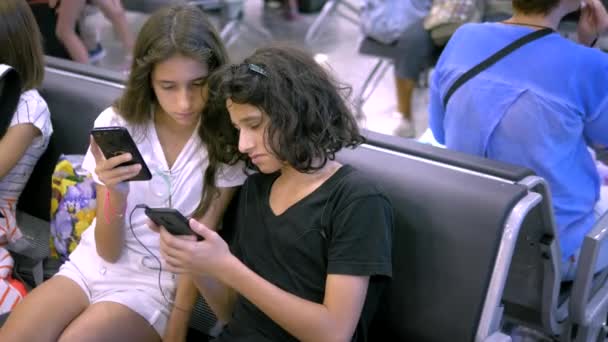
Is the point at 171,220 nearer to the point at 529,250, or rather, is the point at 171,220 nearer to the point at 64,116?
the point at 529,250

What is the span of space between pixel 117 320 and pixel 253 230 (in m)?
0.40

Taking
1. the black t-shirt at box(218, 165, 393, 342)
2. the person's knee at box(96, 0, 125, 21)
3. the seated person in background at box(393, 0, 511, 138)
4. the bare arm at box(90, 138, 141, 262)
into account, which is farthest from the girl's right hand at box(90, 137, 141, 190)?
the seated person in background at box(393, 0, 511, 138)

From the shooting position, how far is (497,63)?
1808 mm

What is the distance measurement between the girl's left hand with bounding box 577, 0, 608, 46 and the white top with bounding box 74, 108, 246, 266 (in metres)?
1.11

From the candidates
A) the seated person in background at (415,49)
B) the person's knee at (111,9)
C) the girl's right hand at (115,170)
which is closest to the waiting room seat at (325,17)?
the seated person in background at (415,49)

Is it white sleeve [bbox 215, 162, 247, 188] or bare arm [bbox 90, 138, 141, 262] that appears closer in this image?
bare arm [bbox 90, 138, 141, 262]

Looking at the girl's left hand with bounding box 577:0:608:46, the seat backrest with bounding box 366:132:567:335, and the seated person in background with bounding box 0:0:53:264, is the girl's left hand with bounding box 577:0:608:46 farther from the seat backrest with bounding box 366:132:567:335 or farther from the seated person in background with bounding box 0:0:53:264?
the seated person in background with bounding box 0:0:53:264

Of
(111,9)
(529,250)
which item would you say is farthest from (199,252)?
(111,9)

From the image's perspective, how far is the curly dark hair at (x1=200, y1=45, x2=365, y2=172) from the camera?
4.64ft

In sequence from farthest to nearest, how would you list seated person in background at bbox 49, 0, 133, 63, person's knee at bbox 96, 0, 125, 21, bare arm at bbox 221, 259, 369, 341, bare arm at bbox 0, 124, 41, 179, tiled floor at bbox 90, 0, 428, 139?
tiled floor at bbox 90, 0, 428, 139
person's knee at bbox 96, 0, 125, 21
seated person in background at bbox 49, 0, 133, 63
bare arm at bbox 0, 124, 41, 179
bare arm at bbox 221, 259, 369, 341

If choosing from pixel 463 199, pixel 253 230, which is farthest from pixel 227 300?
pixel 463 199

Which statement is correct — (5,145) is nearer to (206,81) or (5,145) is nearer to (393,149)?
(206,81)

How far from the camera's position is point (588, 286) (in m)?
1.74

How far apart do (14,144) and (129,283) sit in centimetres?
57
